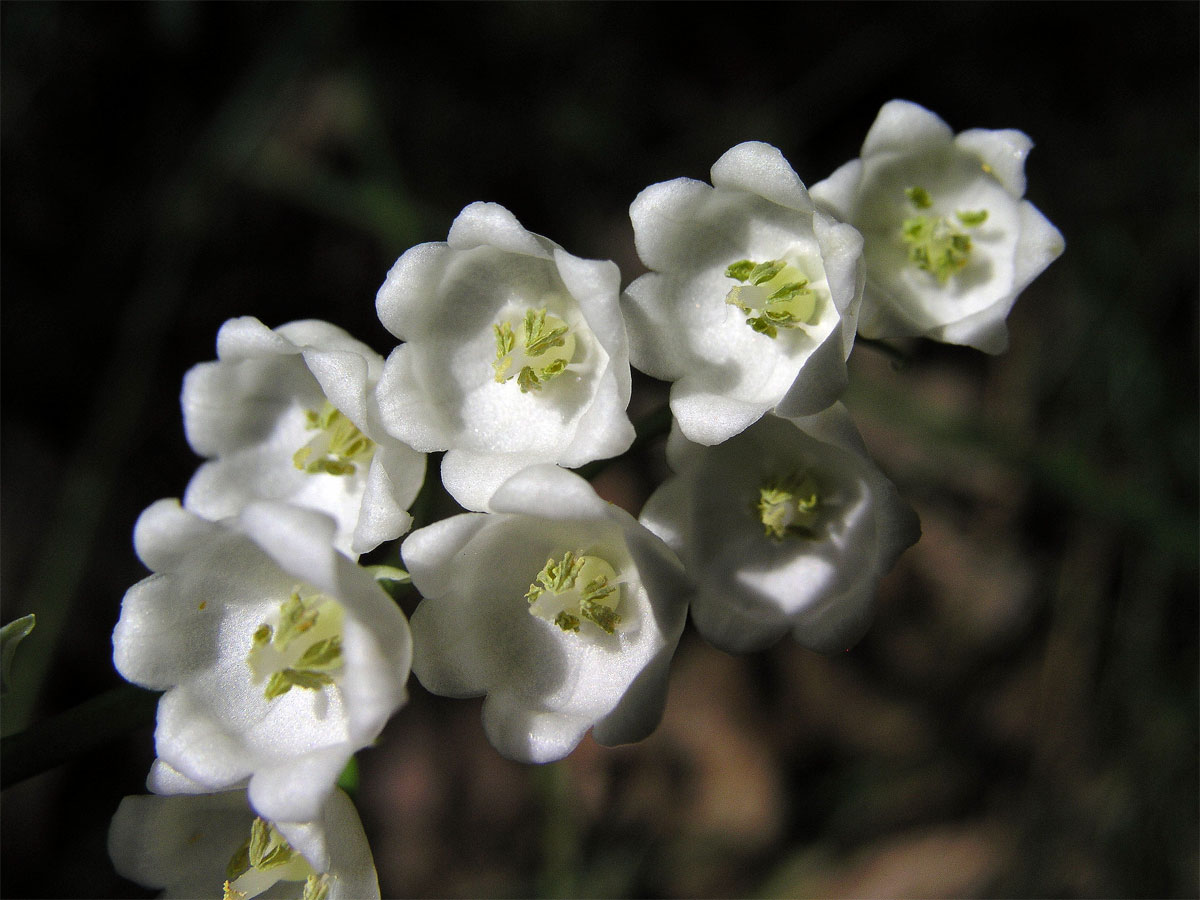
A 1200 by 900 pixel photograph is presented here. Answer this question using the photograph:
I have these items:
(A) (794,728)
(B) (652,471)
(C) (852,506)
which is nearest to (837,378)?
(C) (852,506)

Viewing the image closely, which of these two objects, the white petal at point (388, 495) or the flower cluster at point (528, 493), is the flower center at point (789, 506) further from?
the white petal at point (388, 495)

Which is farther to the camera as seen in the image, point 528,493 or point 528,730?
point 528,730

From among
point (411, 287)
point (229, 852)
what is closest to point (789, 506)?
point (411, 287)

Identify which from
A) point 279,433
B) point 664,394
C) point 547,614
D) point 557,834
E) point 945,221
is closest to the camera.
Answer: point 547,614

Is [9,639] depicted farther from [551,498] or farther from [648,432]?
[648,432]

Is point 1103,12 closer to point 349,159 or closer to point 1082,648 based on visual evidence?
point 1082,648

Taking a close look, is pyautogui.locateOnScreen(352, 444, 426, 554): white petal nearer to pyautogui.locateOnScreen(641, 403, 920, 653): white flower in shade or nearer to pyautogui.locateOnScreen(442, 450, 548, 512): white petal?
pyautogui.locateOnScreen(442, 450, 548, 512): white petal

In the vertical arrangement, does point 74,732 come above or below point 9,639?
below
